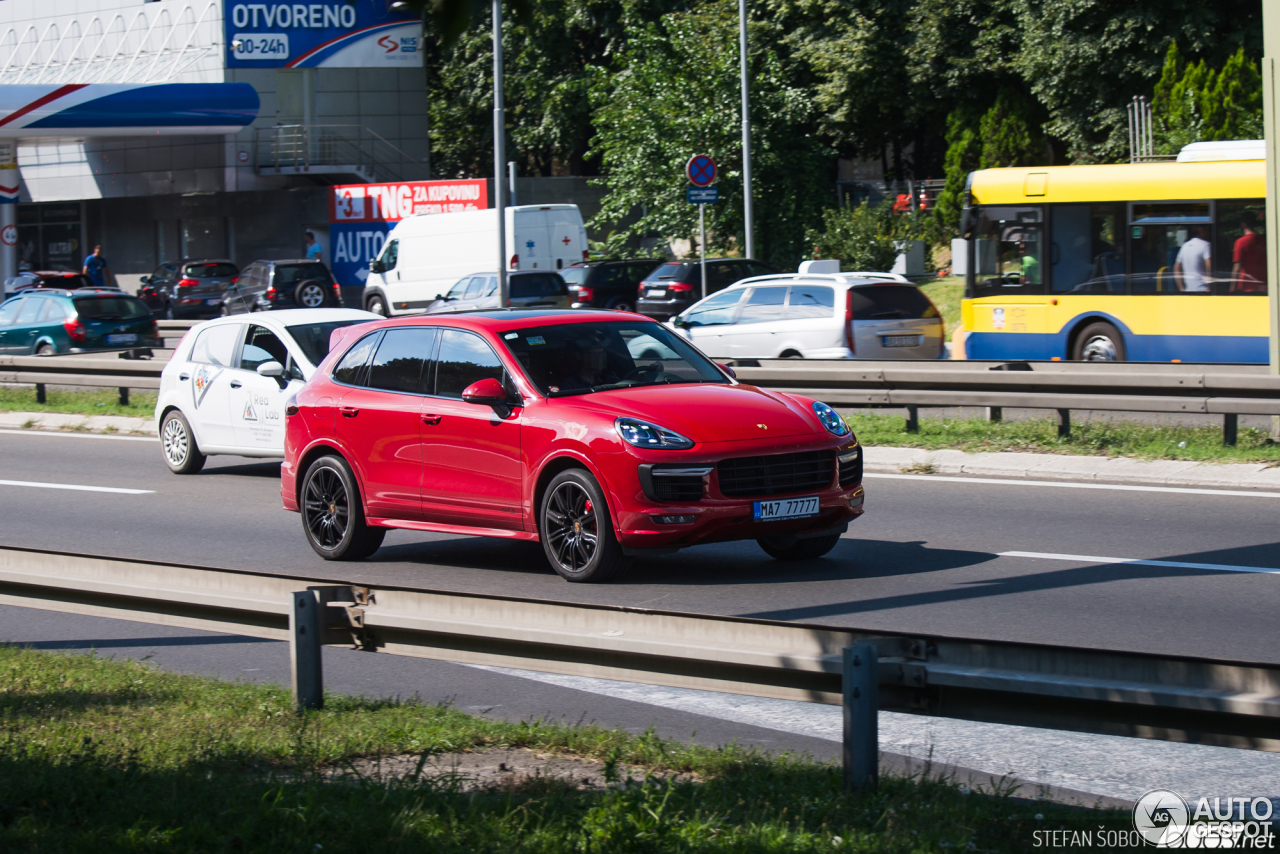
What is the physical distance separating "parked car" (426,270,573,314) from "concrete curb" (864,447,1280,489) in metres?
18.9

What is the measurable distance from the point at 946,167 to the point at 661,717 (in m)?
35.5

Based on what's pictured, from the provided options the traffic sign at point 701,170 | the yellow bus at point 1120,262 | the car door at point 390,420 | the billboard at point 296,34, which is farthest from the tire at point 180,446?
the billboard at point 296,34

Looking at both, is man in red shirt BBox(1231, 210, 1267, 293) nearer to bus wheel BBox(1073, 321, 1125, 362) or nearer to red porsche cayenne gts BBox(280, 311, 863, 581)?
bus wheel BBox(1073, 321, 1125, 362)

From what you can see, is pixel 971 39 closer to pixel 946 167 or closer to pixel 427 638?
pixel 946 167

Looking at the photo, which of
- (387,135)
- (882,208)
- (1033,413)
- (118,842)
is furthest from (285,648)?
(387,135)

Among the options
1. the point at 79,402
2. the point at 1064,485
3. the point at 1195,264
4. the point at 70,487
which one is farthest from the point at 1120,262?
the point at 79,402

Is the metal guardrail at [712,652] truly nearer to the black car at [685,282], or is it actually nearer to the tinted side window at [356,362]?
the tinted side window at [356,362]

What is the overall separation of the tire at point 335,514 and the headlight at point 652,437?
243 cm

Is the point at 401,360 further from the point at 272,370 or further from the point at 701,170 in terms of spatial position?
the point at 701,170

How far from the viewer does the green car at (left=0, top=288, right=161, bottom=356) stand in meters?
26.8

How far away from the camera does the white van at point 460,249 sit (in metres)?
38.0

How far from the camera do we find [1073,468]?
13.5 metres

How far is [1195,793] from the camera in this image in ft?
17.1

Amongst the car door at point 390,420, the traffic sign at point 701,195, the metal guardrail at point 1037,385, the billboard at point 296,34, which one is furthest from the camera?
the billboard at point 296,34
